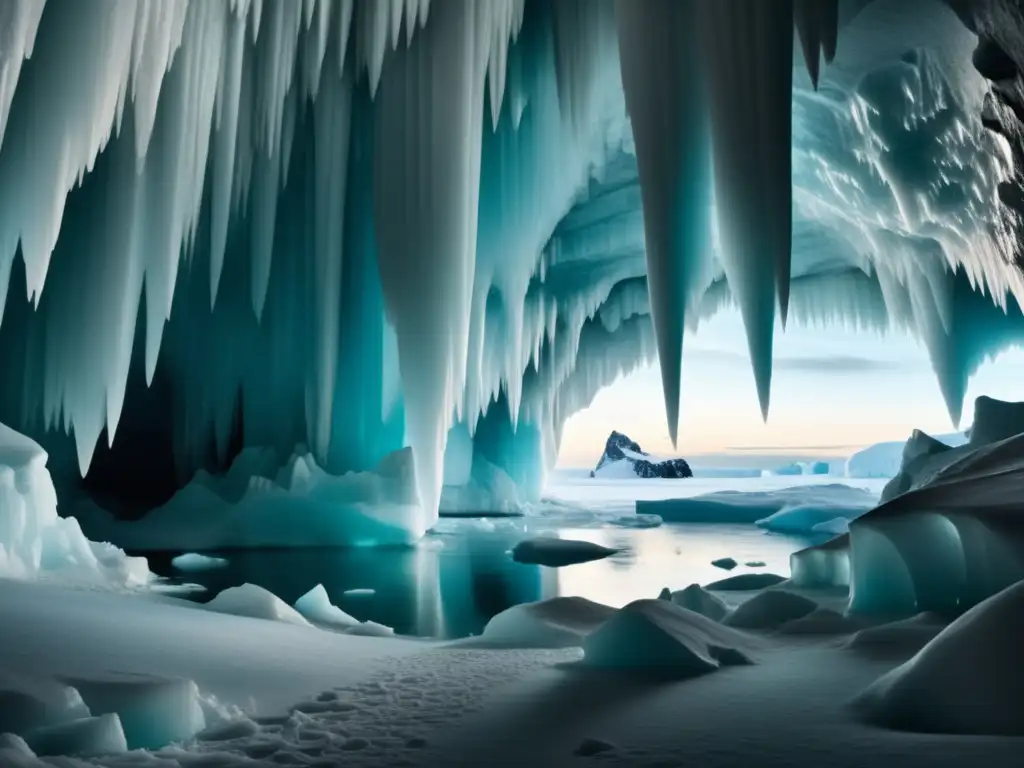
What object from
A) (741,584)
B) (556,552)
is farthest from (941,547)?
(556,552)

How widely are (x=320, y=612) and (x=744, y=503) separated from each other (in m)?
14.8

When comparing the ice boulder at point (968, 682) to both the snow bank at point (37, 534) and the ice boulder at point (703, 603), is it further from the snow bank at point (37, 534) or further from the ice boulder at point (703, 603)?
the snow bank at point (37, 534)

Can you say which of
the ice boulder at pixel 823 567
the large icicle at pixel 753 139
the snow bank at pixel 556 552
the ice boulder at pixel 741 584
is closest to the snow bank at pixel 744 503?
the snow bank at pixel 556 552

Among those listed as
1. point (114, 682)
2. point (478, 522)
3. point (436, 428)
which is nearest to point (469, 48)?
point (436, 428)

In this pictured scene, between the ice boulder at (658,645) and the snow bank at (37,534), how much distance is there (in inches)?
149

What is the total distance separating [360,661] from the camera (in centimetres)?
353

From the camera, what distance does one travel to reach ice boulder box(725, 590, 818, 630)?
439 centimetres

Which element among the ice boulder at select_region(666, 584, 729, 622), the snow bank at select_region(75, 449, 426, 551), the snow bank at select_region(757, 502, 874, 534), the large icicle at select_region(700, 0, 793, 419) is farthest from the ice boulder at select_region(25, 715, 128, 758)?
the snow bank at select_region(757, 502, 874, 534)

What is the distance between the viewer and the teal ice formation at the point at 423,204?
5719mm

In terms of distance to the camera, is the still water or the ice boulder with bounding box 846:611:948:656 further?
the still water

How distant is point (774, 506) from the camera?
1828 centimetres

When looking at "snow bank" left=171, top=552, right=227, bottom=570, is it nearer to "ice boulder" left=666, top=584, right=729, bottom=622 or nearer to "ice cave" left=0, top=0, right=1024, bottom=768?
"ice cave" left=0, top=0, right=1024, bottom=768

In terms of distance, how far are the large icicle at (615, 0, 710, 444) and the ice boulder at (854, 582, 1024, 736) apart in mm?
3829

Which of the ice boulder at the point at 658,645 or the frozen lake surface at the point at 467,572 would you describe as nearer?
the ice boulder at the point at 658,645
